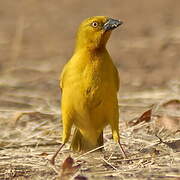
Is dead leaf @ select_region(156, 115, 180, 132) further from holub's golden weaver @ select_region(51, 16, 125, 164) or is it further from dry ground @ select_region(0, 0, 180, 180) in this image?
holub's golden weaver @ select_region(51, 16, 125, 164)

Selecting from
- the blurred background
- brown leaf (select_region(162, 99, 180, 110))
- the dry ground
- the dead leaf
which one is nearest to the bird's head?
the dry ground

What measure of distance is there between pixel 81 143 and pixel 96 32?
106cm

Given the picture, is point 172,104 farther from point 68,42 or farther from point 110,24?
point 68,42

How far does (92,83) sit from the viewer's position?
542cm

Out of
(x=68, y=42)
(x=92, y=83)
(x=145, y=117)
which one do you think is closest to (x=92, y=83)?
(x=92, y=83)

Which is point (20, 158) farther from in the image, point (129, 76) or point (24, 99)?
point (129, 76)

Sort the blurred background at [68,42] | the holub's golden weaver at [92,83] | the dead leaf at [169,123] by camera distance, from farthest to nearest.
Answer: the blurred background at [68,42] → the dead leaf at [169,123] → the holub's golden weaver at [92,83]

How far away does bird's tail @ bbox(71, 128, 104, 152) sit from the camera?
5.98 metres

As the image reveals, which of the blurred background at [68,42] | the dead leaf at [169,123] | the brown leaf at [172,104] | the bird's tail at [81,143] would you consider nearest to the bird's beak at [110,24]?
the bird's tail at [81,143]

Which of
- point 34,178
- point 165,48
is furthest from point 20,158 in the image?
point 165,48

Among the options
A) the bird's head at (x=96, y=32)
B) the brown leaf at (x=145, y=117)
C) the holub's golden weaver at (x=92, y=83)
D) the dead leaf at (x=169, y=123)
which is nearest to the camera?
the holub's golden weaver at (x=92, y=83)

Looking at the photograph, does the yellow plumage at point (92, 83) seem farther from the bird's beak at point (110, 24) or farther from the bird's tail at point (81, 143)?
the bird's tail at point (81, 143)

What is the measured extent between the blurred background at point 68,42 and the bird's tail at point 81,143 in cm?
250

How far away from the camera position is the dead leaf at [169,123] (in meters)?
6.44
